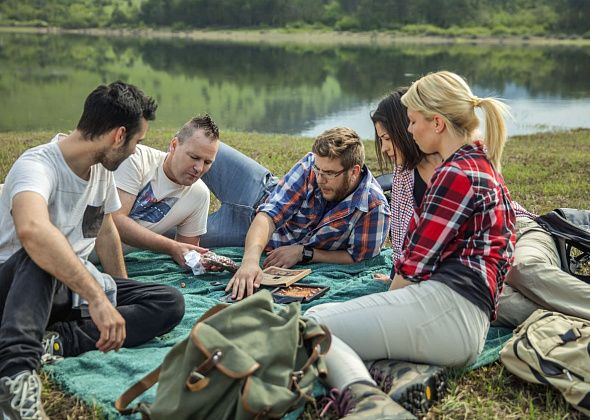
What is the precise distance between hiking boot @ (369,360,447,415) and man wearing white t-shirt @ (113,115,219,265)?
2.25m

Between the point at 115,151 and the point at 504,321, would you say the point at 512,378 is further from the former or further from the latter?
the point at 115,151

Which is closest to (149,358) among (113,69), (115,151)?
(115,151)

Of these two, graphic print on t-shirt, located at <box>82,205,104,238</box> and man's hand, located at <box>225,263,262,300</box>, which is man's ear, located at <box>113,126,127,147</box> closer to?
graphic print on t-shirt, located at <box>82,205,104,238</box>

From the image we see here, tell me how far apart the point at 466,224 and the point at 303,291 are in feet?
5.32

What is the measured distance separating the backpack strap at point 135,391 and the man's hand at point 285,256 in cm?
227

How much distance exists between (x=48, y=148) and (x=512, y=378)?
2687 millimetres

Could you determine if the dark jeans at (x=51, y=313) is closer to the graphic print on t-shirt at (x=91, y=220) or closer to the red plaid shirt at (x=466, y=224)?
the graphic print on t-shirt at (x=91, y=220)

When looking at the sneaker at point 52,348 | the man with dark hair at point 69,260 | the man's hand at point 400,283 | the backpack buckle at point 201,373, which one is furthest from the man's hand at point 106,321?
the man's hand at point 400,283

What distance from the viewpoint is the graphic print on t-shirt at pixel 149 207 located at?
5.33m

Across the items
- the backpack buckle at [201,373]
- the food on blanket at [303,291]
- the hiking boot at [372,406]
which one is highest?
the backpack buckle at [201,373]

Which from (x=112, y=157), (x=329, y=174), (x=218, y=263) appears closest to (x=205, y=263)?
(x=218, y=263)

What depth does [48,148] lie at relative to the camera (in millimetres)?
3756

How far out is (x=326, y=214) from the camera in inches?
212

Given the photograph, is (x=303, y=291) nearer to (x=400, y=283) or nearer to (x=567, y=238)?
(x=400, y=283)
